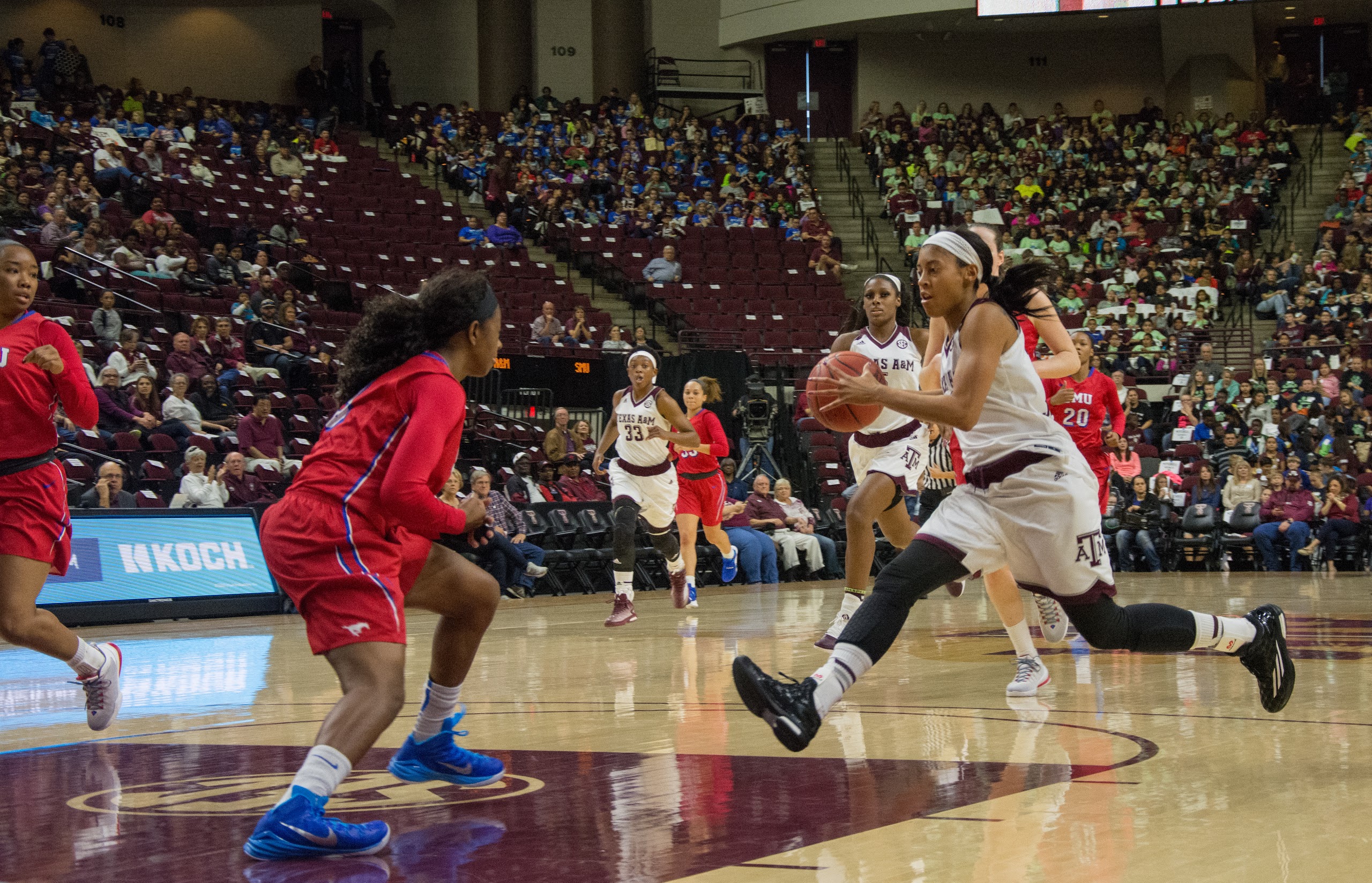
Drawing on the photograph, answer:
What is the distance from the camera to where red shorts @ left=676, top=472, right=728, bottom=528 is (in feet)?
36.4

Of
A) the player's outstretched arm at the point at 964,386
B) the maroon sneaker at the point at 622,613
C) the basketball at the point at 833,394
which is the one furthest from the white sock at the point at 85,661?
the maroon sneaker at the point at 622,613

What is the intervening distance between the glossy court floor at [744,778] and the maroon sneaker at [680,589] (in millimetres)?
3138

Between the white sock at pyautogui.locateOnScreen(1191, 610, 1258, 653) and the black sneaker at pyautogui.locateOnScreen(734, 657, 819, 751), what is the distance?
53.3 inches

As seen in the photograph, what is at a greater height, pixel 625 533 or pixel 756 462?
pixel 756 462

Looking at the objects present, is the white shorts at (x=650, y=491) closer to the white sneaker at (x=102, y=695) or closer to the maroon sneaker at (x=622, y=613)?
the maroon sneaker at (x=622, y=613)

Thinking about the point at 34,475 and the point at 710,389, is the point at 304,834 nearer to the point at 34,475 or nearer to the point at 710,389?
the point at 34,475

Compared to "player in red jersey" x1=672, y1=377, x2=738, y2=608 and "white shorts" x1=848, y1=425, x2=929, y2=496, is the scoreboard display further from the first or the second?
"white shorts" x1=848, y1=425, x2=929, y2=496

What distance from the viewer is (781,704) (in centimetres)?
379

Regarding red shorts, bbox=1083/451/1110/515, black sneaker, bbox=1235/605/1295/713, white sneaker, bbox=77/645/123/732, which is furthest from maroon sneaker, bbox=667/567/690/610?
black sneaker, bbox=1235/605/1295/713

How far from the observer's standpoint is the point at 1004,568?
598cm

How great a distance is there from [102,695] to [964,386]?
3329mm

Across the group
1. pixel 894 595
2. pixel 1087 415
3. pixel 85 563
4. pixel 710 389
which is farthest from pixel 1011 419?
pixel 85 563

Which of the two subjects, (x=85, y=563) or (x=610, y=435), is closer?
(x=610, y=435)

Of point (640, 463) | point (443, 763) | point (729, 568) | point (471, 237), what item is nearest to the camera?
point (443, 763)
